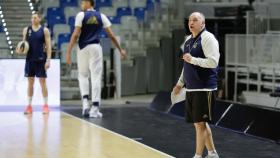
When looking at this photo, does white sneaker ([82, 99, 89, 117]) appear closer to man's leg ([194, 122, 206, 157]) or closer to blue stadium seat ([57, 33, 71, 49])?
man's leg ([194, 122, 206, 157])

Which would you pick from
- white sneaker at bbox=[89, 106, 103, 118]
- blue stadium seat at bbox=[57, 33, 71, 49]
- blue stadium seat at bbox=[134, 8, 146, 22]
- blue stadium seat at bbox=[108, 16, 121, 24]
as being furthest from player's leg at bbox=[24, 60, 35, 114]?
blue stadium seat at bbox=[134, 8, 146, 22]

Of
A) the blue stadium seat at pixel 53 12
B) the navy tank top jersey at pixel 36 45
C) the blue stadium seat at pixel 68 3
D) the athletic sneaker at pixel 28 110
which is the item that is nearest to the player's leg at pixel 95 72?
the navy tank top jersey at pixel 36 45

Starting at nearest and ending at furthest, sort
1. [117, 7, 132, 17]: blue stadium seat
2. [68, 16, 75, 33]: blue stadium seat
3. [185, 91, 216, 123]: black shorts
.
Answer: [185, 91, 216, 123]: black shorts, [68, 16, 75, 33]: blue stadium seat, [117, 7, 132, 17]: blue stadium seat

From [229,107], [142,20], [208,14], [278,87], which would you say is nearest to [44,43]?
[229,107]

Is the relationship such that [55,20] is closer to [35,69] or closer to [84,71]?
[35,69]

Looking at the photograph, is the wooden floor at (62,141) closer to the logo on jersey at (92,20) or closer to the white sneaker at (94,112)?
the white sneaker at (94,112)

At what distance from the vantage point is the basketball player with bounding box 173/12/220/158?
23.6ft

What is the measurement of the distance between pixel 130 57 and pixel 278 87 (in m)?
5.21

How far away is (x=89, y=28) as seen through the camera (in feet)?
39.4

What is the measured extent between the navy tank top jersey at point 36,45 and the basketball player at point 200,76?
18.6ft

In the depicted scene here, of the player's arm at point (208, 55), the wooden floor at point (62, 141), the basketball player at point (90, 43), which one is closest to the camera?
the player's arm at point (208, 55)

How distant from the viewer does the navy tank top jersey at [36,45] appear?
41.2 ft

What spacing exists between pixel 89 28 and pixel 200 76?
5028 mm

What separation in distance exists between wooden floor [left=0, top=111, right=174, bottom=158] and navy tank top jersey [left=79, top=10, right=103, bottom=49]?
1483 mm
